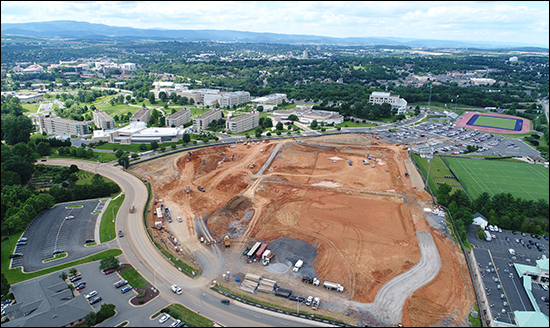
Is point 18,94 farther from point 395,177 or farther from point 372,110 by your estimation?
point 395,177

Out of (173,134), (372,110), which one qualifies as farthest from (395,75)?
(173,134)

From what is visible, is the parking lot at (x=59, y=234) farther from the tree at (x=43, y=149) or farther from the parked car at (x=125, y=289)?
the tree at (x=43, y=149)

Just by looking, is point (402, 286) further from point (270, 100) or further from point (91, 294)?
point (270, 100)

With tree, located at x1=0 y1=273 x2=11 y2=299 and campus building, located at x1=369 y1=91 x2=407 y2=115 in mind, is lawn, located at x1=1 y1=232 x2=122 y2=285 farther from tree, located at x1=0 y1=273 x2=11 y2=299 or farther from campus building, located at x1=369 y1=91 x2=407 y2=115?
campus building, located at x1=369 y1=91 x2=407 y2=115

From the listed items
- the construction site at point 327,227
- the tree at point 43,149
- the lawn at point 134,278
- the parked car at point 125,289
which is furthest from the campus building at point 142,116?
the parked car at point 125,289


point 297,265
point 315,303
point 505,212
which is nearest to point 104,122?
point 297,265

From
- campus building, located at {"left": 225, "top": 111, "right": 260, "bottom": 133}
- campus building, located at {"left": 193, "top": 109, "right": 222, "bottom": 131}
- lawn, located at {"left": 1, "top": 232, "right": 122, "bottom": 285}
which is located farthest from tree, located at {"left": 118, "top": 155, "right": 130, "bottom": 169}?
campus building, located at {"left": 225, "top": 111, "right": 260, "bottom": 133}
